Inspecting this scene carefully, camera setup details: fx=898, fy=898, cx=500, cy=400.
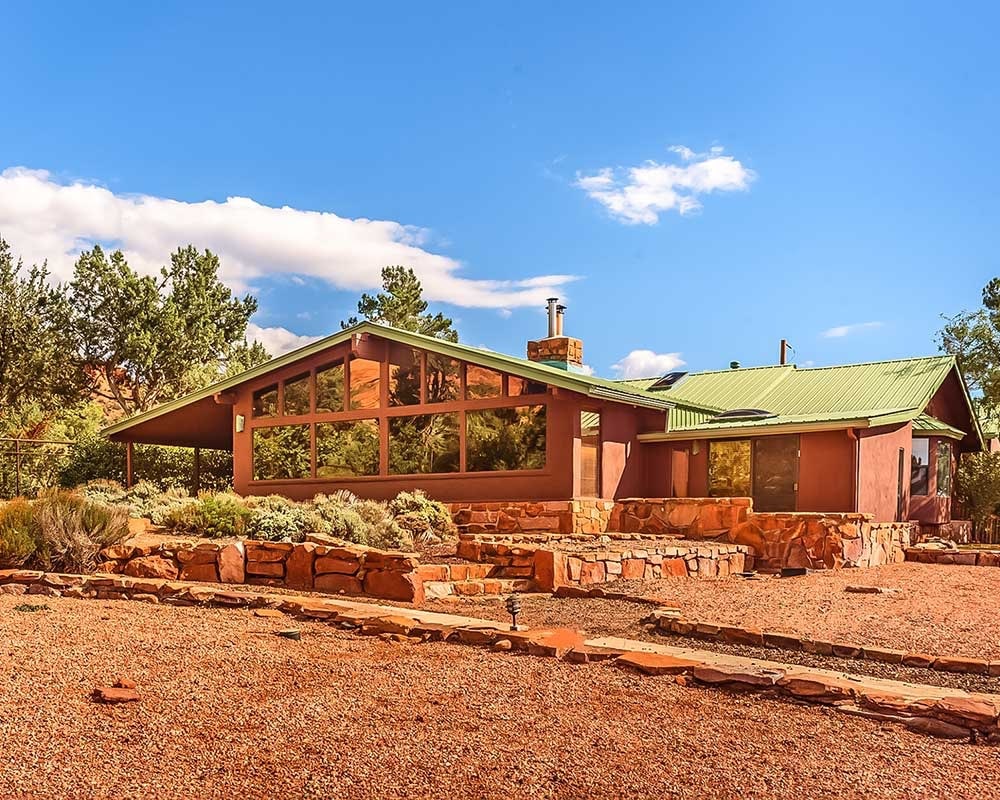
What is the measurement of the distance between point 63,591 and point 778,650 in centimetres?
656

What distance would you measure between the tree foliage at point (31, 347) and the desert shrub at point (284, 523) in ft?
70.2

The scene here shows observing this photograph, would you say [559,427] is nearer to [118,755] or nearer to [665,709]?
[665,709]

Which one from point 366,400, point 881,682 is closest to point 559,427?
point 366,400

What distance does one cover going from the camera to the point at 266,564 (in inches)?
392

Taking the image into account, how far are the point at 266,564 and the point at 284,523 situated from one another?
204 centimetres

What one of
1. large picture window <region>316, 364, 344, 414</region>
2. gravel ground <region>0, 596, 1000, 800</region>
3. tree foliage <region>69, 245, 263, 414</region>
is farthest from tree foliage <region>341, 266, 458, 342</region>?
gravel ground <region>0, 596, 1000, 800</region>

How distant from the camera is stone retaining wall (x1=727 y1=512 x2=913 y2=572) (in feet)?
45.7

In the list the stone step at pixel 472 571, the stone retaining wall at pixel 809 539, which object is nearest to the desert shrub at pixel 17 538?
the stone step at pixel 472 571

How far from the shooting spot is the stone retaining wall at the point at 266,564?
9.19 m

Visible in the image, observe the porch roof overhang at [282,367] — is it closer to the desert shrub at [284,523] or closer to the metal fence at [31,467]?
the metal fence at [31,467]

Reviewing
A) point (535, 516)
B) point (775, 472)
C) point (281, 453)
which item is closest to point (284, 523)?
point (535, 516)

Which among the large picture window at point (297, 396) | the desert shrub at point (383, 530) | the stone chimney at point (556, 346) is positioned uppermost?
the stone chimney at point (556, 346)

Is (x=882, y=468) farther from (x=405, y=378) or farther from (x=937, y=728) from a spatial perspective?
(x=937, y=728)

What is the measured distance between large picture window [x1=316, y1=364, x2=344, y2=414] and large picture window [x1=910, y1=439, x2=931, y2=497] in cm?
1200
